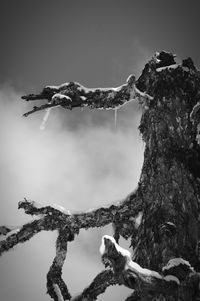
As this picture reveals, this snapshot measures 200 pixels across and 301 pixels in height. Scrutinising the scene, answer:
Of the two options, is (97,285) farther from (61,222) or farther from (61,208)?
(61,208)

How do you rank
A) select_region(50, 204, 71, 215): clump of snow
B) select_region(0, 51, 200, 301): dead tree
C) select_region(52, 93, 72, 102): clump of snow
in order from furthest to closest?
select_region(52, 93, 72, 102): clump of snow < select_region(50, 204, 71, 215): clump of snow < select_region(0, 51, 200, 301): dead tree

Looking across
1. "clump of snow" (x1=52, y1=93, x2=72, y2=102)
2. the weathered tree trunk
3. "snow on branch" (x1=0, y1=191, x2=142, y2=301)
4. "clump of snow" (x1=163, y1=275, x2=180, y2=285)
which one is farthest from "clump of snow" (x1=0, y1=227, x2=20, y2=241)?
"clump of snow" (x1=163, y1=275, x2=180, y2=285)

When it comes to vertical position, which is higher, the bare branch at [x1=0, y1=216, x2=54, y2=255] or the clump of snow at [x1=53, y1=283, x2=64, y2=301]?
the bare branch at [x1=0, y1=216, x2=54, y2=255]

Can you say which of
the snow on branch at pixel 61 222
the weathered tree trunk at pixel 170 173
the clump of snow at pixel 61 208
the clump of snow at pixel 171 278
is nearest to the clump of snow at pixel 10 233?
the snow on branch at pixel 61 222

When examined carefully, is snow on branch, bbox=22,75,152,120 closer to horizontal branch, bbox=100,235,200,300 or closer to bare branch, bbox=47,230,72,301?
bare branch, bbox=47,230,72,301

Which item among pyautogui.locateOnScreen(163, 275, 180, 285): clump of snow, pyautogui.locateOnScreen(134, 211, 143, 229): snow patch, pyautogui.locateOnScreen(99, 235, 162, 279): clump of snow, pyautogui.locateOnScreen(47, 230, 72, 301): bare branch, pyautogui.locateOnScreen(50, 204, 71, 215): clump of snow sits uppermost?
pyautogui.locateOnScreen(50, 204, 71, 215): clump of snow

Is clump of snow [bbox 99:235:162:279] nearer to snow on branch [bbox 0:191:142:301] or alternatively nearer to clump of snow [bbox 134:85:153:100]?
snow on branch [bbox 0:191:142:301]

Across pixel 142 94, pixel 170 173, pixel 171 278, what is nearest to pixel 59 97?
pixel 142 94

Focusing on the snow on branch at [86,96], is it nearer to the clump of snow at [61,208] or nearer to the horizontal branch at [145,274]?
the clump of snow at [61,208]

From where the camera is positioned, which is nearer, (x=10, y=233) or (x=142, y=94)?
(x=10, y=233)

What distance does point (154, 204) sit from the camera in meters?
4.38

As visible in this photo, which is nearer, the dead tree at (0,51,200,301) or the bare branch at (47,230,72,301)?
the dead tree at (0,51,200,301)

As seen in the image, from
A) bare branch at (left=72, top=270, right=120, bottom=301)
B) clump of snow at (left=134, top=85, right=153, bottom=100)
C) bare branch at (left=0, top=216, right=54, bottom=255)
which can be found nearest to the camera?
bare branch at (left=72, top=270, right=120, bottom=301)

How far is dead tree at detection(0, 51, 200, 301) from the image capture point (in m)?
3.41
